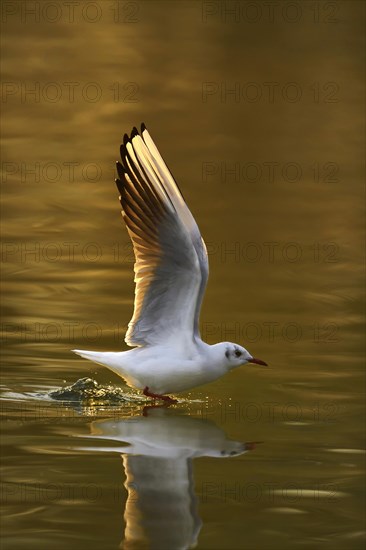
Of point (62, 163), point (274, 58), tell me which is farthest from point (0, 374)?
point (274, 58)

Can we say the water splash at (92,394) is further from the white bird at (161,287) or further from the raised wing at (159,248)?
the raised wing at (159,248)

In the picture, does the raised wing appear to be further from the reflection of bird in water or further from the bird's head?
the reflection of bird in water

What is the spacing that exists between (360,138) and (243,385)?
10792mm

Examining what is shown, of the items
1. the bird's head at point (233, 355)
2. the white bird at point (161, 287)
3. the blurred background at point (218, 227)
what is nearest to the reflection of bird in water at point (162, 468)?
the blurred background at point (218, 227)

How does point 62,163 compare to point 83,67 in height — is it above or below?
below

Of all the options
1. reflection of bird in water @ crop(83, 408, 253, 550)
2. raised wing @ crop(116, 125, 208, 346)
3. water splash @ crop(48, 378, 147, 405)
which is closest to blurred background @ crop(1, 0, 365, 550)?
A: reflection of bird in water @ crop(83, 408, 253, 550)

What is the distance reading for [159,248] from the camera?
8.83m

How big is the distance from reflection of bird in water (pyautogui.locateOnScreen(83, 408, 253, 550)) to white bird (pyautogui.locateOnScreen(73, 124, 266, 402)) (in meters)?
0.27

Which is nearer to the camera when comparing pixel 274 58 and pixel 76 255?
pixel 76 255

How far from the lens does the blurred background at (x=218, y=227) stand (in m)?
7.42

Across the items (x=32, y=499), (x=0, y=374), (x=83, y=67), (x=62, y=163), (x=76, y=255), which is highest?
(x=83, y=67)

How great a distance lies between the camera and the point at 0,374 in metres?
9.50

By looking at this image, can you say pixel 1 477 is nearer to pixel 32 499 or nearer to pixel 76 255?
pixel 32 499

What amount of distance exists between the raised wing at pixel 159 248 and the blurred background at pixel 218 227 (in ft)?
1.84
